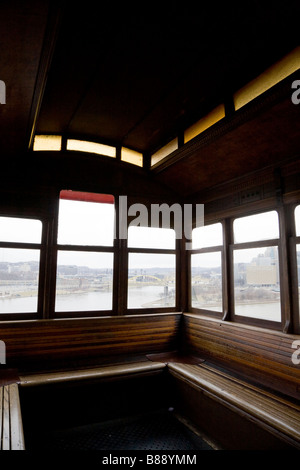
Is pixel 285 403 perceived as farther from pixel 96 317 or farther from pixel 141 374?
pixel 96 317

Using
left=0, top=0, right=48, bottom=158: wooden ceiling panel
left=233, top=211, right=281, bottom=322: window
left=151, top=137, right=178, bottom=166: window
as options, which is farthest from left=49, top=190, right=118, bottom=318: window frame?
left=233, top=211, right=281, bottom=322: window

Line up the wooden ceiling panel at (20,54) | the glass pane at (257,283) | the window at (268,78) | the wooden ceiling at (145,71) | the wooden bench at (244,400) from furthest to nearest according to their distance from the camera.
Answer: the glass pane at (257,283) → the window at (268,78) → the wooden bench at (244,400) → the wooden ceiling at (145,71) → the wooden ceiling panel at (20,54)

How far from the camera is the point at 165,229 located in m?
5.09

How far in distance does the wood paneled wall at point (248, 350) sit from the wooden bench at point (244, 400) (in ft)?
0.55

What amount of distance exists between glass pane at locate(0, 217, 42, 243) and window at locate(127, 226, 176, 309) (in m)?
1.37

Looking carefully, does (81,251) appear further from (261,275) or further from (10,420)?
(261,275)

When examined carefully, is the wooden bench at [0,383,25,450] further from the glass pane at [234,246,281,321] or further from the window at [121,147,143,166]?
the window at [121,147,143,166]

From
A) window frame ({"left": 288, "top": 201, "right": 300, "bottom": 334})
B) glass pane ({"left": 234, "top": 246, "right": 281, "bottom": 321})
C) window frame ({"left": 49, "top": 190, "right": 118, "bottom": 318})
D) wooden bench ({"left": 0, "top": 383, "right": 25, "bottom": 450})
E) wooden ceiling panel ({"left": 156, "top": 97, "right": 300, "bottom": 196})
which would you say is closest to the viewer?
wooden bench ({"left": 0, "top": 383, "right": 25, "bottom": 450})

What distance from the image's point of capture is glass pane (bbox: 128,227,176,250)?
4852mm

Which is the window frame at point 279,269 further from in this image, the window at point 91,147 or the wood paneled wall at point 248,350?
the window at point 91,147

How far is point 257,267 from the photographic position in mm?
3939

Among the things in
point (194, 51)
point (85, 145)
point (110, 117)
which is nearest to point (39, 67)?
point (194, 51)

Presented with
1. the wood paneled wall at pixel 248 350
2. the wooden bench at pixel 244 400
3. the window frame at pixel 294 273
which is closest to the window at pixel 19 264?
the wooden bench at pixel 244 400

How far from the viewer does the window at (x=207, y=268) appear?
4566 mm
